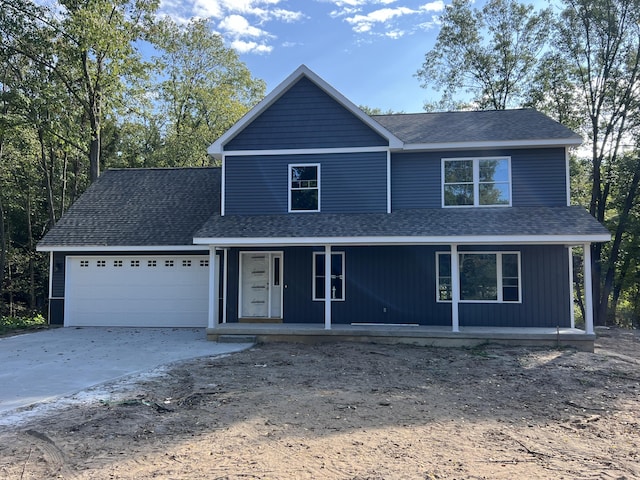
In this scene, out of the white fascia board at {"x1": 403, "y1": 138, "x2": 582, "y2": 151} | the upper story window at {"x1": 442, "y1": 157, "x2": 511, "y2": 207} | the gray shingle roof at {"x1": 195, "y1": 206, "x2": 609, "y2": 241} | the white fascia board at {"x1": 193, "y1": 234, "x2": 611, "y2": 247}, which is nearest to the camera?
the white fascia board at {"x1": 193, "y1": 234, "x2": 611, "y2": 247}

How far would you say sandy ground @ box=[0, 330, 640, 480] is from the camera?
13.7ft

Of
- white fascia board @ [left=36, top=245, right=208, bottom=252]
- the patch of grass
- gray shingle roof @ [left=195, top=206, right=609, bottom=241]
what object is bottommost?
the patch of grass

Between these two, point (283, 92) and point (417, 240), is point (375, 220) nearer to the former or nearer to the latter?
point (417, 240)

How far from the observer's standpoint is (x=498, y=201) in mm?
12211

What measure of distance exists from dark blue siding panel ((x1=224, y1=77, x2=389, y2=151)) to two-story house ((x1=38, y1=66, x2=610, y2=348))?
0.03 metres

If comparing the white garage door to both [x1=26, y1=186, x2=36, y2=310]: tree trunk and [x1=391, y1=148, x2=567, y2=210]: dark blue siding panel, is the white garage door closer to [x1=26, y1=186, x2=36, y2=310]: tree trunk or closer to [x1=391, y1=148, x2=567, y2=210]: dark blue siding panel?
[x1=391, y1=148, x2=567, y2=210]: dark blue siding panel

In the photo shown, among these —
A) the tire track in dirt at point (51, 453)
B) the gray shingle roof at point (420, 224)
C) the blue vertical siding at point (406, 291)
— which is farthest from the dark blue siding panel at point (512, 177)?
the tire track in dirt at point (51, 453)

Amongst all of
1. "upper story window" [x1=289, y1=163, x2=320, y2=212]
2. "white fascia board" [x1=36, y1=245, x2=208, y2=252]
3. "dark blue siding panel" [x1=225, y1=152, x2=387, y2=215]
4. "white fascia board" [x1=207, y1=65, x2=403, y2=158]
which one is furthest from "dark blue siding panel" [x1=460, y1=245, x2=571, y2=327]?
"white fascia board" [x1=36, y1=245, x2=208, y2=252]

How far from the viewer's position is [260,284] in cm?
1294

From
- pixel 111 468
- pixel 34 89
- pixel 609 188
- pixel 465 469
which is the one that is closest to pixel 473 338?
pixel 465 469

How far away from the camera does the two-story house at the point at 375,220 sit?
450 inches

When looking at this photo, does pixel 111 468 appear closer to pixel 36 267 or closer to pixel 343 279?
pixel 343 279

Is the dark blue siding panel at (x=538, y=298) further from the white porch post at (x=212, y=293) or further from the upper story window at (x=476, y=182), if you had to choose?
the white porch post at (x=212, y=293)

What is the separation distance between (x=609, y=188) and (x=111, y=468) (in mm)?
21175
